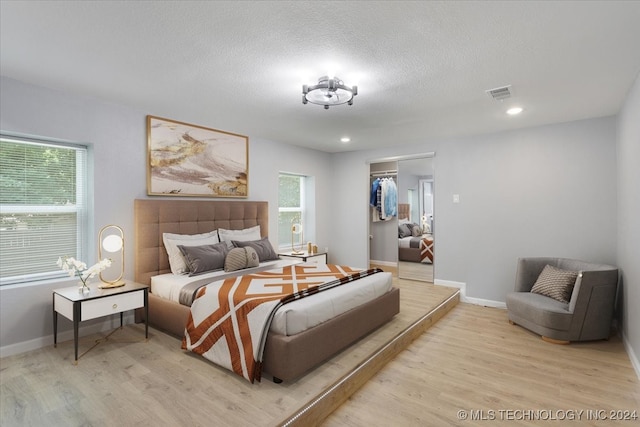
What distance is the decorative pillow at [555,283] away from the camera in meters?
3.51

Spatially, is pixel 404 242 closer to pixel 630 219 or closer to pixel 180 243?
pixel 630 219

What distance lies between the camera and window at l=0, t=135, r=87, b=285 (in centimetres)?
295

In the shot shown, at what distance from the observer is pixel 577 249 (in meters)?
4.07

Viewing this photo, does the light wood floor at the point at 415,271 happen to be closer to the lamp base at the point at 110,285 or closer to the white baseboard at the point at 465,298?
the white baseboard at the point at 465,298

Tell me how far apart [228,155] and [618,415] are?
4.53 m

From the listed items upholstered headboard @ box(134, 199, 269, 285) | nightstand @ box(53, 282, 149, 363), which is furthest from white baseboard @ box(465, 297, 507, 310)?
nightstand @ box(53, 282, 149, 363)

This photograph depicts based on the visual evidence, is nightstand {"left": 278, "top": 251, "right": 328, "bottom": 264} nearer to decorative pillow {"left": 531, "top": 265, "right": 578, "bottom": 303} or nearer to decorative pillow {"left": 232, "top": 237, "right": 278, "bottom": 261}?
decorative pillow {"left": 232, "top": 237, "right": 278, "bottom": 261}

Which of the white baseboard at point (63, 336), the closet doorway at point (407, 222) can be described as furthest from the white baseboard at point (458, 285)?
the white baseboard at point (63, 336)

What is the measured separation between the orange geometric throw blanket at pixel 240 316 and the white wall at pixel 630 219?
246 cm

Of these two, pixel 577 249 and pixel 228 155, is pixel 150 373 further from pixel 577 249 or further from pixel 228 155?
pixel 577 249

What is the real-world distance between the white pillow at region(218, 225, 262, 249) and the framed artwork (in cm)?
52

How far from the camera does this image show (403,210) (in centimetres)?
576

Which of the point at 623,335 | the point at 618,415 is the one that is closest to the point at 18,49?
the point at 618,415

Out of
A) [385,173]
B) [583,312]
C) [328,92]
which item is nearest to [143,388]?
[328,92]
